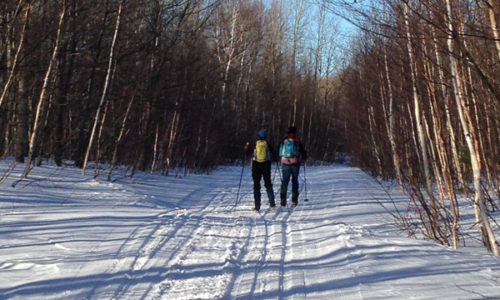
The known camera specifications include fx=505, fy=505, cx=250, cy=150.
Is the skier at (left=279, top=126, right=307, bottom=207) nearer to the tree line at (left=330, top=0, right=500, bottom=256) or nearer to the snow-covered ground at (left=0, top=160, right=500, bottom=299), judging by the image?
the snow-covered ground at (left=0, top=160, right=500, bottom=299)

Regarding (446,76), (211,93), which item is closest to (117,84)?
(211,93)

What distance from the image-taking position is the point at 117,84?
18.2 metres

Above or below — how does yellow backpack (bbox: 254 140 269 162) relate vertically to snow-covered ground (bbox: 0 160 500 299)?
above

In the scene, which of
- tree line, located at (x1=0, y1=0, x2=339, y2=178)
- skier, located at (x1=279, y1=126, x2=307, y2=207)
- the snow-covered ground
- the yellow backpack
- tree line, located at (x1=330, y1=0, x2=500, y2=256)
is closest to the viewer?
the snow-covered ground

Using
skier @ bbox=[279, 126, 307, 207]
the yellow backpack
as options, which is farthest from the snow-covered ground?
the yellow backpack

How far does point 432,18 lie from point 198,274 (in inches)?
170

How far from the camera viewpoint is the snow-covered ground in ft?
15.3

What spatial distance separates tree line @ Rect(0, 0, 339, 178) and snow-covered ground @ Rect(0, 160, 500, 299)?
11.8 feet

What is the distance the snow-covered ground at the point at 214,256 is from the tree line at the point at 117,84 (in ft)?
11.8

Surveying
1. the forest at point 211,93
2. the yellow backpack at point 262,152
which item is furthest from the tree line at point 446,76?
the yellow backpack at point 262,152

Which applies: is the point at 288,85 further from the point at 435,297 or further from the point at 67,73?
the point at 435,297

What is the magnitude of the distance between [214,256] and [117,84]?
528 inches

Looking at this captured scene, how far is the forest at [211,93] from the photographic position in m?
6.71

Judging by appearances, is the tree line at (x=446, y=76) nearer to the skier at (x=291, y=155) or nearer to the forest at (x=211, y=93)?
the forest at (x=211, y=93)
